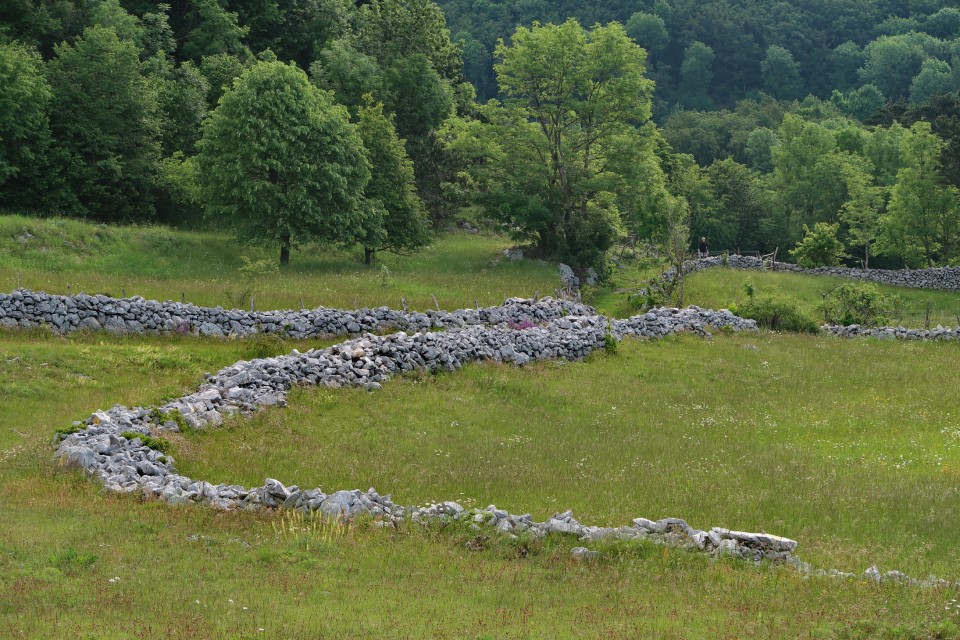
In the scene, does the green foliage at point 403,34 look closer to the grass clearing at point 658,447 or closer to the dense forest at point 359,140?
the dense forest at point 359,140

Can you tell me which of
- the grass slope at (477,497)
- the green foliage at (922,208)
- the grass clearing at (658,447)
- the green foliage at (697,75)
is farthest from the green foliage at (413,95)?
the green foliage at (697,75)

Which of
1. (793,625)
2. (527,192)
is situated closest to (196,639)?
(793,625)

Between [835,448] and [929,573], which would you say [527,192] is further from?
[929,573]

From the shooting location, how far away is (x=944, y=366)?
38.7m

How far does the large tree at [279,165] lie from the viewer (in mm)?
52844

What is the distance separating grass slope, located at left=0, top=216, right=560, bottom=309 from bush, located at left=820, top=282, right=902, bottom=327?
15546mm

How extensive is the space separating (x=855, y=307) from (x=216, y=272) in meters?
34.6

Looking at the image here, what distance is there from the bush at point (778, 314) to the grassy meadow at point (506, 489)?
448 centimetres

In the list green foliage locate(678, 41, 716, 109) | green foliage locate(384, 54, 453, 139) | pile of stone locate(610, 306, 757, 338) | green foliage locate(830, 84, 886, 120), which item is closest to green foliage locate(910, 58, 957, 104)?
green foliage locate(830, 84, 886, 120)

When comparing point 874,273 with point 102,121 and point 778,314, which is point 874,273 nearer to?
point 778,314

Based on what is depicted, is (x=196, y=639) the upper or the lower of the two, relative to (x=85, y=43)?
lower

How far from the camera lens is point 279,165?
173 ft

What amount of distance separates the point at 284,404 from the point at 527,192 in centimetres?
4065

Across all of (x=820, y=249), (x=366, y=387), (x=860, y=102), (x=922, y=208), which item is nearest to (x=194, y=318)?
(x=366, y=387)
